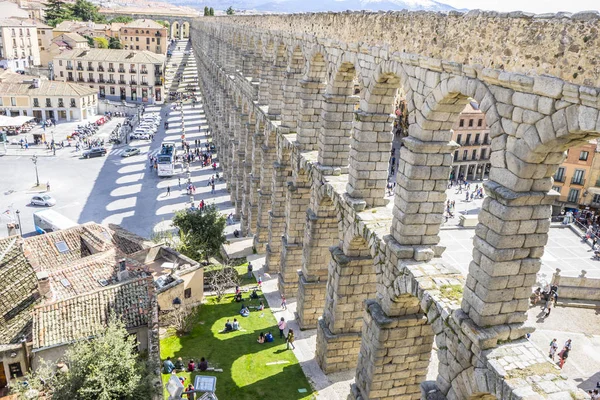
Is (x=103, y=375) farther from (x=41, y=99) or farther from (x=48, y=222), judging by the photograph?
(x=41, y=99)

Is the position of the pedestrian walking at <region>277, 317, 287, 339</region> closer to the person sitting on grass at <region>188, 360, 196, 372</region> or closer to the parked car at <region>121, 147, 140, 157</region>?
the person sitting on grass at <region>188, 360, 196, 372</region>

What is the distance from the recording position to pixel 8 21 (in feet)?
296

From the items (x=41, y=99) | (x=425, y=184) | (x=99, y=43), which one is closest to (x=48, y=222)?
(x=425, y=184)

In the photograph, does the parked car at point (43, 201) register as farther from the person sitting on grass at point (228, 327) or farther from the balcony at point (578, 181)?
the balcony at point (578, 181)

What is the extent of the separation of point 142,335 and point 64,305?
330cm

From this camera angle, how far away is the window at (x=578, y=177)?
143ft

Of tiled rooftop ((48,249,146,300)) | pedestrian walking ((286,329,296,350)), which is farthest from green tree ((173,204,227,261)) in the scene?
pedestrian walking ((286,329,296,350))

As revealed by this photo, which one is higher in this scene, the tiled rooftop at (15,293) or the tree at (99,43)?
the tree at (99,43)

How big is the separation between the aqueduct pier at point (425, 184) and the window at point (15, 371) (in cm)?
1161

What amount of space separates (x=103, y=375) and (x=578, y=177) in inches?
1681

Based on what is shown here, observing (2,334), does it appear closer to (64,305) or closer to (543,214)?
(64,305)

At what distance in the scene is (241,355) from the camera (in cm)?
2131

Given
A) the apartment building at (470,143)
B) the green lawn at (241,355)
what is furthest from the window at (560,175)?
the green lawn at (241,355)

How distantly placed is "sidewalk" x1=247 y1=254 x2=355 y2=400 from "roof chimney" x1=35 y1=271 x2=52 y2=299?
1016cm
